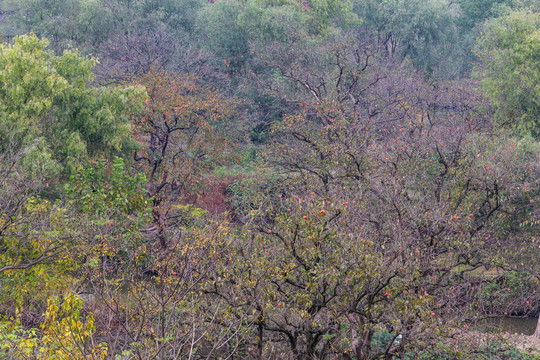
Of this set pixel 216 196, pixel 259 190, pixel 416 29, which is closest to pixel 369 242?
pixel 259 190

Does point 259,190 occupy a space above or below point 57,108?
below

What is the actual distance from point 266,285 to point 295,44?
27423 millimetres

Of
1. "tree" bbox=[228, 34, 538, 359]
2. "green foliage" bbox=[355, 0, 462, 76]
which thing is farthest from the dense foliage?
"green foliage" bbox=[355, 0, 462, 76]

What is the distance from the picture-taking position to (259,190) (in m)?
26.5

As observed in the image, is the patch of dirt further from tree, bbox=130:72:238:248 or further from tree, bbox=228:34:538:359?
tree, bbox=228:34:538:359

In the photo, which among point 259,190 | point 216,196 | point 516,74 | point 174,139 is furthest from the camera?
point 216,196

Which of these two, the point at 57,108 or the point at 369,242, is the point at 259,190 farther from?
the point at 369,242

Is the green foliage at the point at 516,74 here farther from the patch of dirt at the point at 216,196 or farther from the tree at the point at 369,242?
the patch of dirt at the point at 216,196

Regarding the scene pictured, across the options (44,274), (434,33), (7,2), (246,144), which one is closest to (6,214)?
(44,274)

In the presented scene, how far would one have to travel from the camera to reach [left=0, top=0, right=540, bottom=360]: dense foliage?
11094 mm

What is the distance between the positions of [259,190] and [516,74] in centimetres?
1673

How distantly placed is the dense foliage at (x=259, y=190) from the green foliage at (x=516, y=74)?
0.13 m

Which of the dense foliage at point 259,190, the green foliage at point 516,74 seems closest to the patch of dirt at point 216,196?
the dense foliage at point 259,190

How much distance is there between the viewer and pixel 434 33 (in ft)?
157
